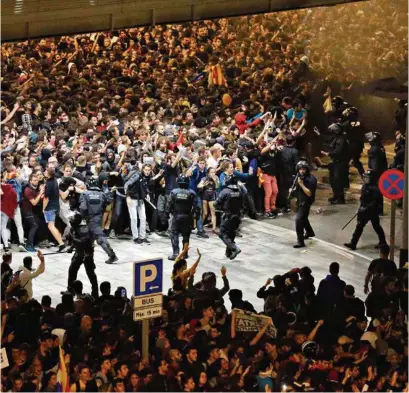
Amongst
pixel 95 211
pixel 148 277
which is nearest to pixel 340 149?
pixel 95 211

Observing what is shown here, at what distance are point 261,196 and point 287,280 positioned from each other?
7.72m

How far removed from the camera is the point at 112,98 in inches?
1288

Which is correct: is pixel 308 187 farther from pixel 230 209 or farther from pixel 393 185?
pixel 393 185

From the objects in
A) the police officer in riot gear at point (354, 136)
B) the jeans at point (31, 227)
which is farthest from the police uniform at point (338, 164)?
the jeans at point (31, 227)

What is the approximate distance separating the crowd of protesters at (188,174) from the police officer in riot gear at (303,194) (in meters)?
1.29

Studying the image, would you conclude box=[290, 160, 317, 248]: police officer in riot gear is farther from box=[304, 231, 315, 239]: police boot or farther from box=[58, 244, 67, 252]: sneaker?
box=[58, 244, 67, 252]: sneaker

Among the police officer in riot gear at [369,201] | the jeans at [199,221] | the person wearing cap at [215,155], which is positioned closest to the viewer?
the police officer in riot gear at [369,201]

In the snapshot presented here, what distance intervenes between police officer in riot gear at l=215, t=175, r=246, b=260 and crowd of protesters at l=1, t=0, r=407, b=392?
1.79ft

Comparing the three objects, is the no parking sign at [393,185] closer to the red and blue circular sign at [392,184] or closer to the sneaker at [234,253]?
the red and blue circular sign at [392,184]

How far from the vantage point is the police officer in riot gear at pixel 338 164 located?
88.0 ft

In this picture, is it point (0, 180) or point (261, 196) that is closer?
point (0, 180)

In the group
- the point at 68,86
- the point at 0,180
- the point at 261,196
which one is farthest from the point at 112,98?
the point at 0,180

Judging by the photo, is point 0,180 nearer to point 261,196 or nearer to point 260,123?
point 261,196

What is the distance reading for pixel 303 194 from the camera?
24.0m
